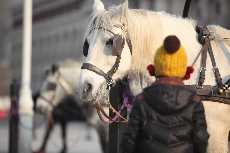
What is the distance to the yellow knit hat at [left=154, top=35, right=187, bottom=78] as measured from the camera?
20.0 feet

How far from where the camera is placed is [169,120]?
19.9ft

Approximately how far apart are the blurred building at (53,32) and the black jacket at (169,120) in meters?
71.2

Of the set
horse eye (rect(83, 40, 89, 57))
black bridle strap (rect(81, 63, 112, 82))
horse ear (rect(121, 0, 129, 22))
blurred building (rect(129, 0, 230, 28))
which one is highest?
blurred building (rect(129, 0, 230, 28))

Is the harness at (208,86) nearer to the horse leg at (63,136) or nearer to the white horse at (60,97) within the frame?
the white horse at (60,97)

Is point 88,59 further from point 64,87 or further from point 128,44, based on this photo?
point 64,87

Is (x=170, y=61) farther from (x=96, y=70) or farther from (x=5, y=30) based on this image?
(x=5, y=30)

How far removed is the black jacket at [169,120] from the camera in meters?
6.04

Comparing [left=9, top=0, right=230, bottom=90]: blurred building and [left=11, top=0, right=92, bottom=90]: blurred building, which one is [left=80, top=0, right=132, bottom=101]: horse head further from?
[left=11, top=0, right=92, bottom=90]: blurred building

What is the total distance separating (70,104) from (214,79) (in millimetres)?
8722

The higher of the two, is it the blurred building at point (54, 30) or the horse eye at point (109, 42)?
the blurred building at point (54, 30)

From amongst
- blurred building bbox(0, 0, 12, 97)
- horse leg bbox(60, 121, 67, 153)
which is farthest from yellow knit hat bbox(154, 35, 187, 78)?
blurred building bbox(0, 0, 12, 97)

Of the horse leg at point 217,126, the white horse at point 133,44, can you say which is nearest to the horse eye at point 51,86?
the white horse at point 133,44

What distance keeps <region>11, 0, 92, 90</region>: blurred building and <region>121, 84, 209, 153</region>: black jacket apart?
71153 millimetres

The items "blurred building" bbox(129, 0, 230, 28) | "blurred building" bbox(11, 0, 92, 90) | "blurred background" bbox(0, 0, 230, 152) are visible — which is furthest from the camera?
"blurred building" bbox(11, 0, 92, 90)
